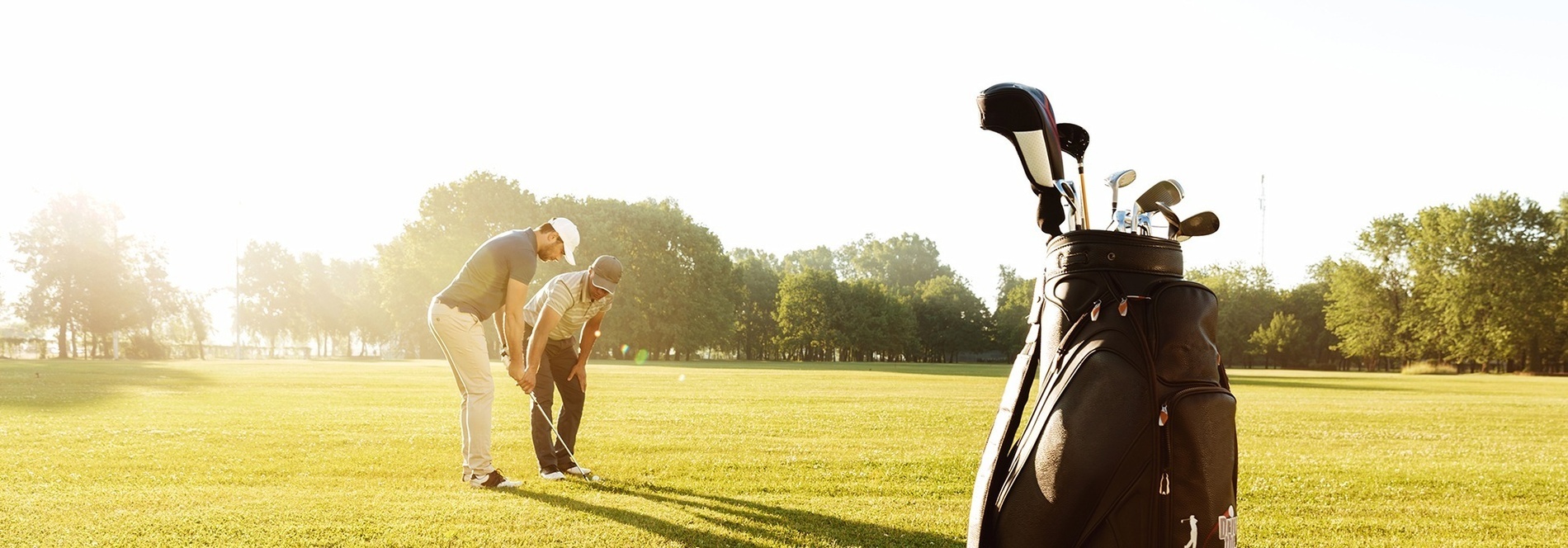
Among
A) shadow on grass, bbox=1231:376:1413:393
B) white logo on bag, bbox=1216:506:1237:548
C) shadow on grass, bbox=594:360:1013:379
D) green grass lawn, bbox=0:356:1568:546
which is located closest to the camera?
white logo on bag, bbox=1216:506:1237:548

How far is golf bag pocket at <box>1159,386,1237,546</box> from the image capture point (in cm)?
286

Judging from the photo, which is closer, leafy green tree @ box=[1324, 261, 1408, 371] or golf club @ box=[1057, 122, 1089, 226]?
golf club @ box=[1057, 122, 1089, 226]

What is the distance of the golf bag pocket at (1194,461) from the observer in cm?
286

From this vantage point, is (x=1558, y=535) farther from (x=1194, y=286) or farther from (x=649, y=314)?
(x=649, y=314)

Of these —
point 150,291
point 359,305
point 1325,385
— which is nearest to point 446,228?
point 150,291

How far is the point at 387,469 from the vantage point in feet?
33.0

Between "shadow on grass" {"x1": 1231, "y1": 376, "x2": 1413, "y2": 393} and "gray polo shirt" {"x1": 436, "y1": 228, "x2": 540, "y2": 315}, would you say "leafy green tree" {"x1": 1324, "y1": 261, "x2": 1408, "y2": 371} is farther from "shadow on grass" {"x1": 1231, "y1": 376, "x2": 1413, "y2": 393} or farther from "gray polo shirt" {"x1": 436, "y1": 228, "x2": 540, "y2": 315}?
"gray polo shirt" {"x1": 436, "y1": 228, "x2": 540, "y2": 315}

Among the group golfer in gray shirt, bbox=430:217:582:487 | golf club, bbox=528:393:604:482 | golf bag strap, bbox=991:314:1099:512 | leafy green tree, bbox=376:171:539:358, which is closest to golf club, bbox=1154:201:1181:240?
golf bag strap, bbox=991:314:1099:512

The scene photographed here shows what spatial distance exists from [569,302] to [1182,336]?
722cm

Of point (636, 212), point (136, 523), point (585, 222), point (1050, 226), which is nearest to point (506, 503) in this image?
point (136, 523)

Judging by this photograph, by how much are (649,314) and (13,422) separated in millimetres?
65420

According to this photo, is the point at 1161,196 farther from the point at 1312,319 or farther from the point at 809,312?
the point at 1312,319

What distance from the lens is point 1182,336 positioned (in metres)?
2.90

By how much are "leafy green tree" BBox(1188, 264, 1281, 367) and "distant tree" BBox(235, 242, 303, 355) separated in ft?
354
